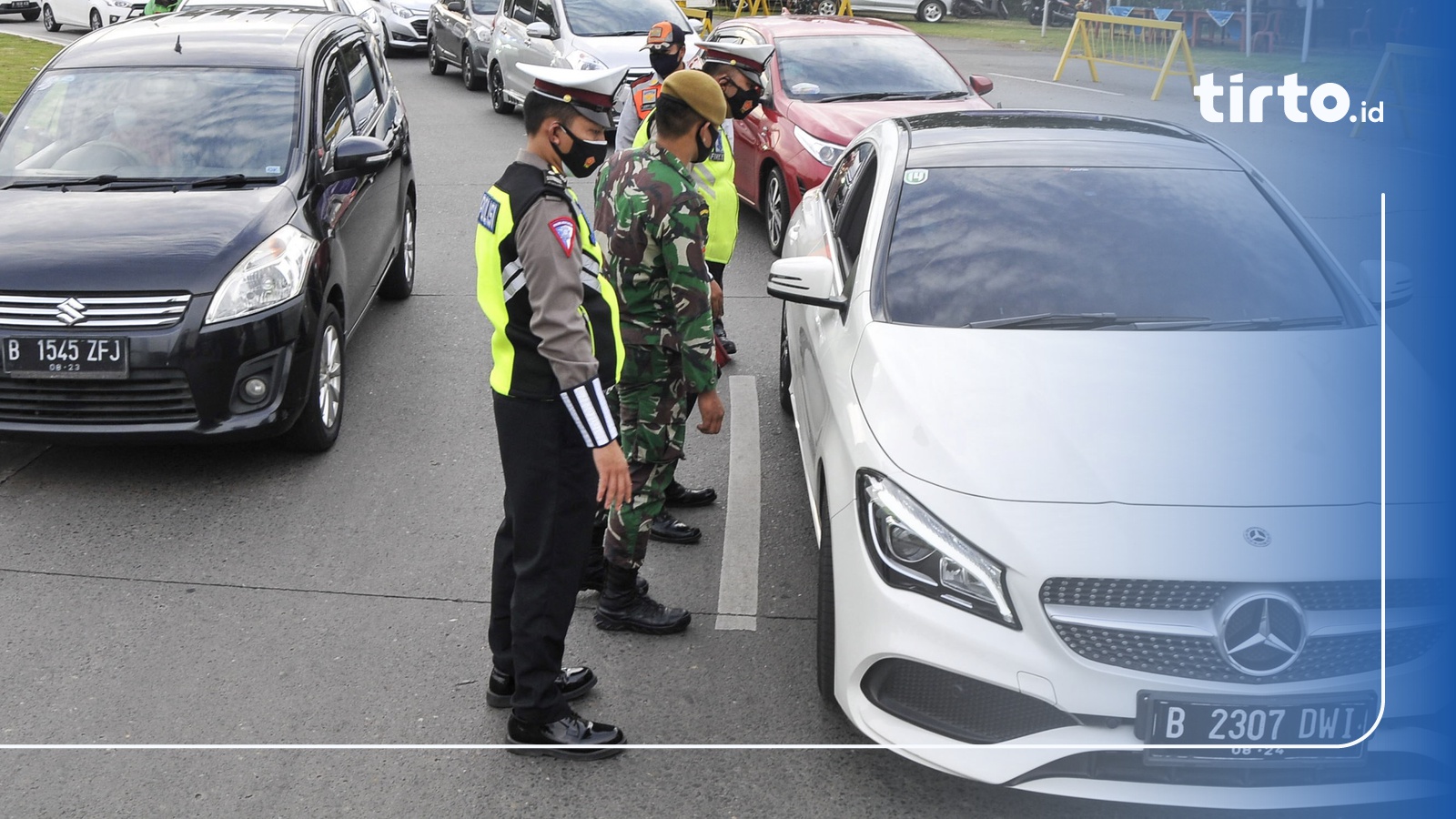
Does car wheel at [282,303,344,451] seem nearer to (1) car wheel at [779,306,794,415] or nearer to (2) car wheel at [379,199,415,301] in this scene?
(2) car wheel at [379,199,415,301]

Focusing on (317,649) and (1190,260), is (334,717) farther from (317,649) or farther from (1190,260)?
(1190,260)

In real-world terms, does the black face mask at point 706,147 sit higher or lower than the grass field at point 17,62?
higher

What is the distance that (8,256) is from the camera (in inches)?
213

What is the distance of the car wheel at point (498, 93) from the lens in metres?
16.2

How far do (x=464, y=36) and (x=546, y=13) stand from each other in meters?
4.12

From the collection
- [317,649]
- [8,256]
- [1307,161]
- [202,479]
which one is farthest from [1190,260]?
[1307,161]

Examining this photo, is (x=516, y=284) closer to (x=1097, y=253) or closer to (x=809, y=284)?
(x=809, y=284)

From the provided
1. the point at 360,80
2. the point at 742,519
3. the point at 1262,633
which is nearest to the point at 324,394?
the point at 742,519

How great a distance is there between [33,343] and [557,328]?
298cm

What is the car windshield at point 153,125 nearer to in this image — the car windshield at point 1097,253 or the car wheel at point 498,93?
the car windshield at point 1097,253

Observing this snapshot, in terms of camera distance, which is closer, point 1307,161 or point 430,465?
point 430,465

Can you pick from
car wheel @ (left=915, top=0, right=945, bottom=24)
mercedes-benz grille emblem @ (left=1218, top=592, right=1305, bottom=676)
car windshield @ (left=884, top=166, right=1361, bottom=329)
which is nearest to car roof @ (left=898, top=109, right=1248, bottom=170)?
car windshield @ (left=884, top=166, right=1361, bottom=329)

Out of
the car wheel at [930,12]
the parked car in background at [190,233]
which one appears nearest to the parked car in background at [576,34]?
the parked car in background at [190,233]

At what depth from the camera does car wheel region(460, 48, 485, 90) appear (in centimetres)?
1822
